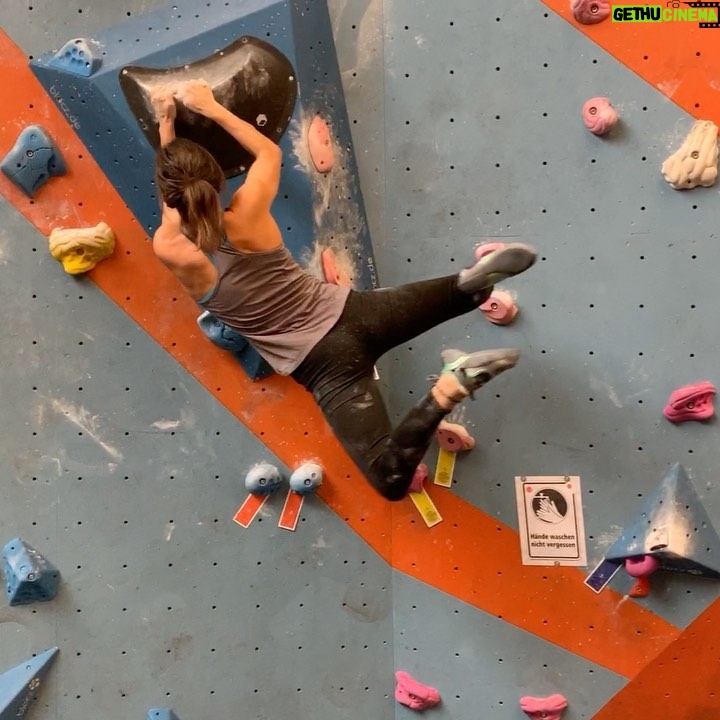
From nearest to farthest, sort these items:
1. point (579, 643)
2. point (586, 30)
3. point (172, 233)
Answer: point (172, 233)
point (586, 30)
point (579, 643)

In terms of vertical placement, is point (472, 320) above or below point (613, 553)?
above

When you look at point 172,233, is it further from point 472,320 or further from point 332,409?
point 472,320

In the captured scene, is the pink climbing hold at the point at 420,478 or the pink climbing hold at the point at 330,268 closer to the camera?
the pink climbing hold at the point at 330,268

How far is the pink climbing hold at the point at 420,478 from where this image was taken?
247cm

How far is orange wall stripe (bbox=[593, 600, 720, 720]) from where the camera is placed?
7.89 feet

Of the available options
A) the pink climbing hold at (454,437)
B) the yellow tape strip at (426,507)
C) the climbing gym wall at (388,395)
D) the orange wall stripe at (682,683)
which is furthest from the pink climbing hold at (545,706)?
the pink climbing hold at (454,437)

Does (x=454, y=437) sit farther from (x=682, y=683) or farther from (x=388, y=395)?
(x=682, y=683)

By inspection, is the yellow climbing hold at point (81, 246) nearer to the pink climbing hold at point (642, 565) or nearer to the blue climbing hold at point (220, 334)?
the blue climbing hold at point (220, 334)

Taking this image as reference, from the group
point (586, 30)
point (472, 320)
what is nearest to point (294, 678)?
point (472, 320)

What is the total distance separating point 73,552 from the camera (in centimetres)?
255

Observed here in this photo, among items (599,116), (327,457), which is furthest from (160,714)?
(599,116)

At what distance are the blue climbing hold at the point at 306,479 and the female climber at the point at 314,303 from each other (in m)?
0.37

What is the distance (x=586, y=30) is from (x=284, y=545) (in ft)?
6.09

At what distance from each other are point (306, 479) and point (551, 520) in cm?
79
